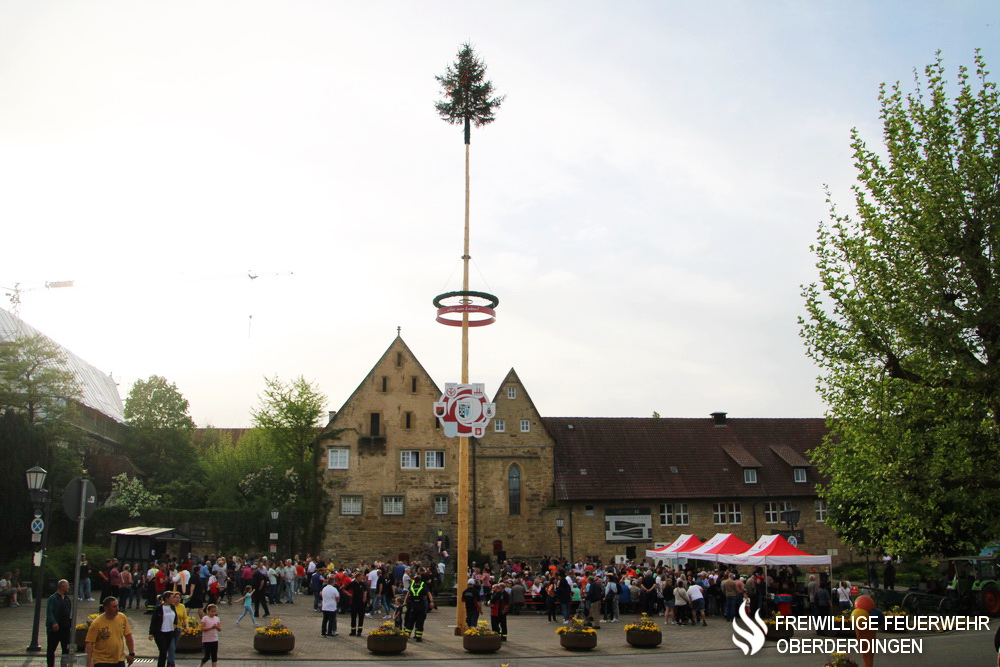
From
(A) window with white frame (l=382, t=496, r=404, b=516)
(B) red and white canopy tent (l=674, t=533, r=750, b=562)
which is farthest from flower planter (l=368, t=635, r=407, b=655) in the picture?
(A) window with white frame (l=382, t=496, r=404, b=516)

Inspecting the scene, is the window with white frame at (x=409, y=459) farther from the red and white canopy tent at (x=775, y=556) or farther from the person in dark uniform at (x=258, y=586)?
the red and white canopy tent at (x=775, y=556)

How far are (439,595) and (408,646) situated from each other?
11639mm

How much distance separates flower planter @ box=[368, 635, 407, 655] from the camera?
63.4ft

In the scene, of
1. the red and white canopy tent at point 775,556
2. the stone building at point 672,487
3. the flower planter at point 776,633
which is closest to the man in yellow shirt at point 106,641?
the flower planter at point 776,633

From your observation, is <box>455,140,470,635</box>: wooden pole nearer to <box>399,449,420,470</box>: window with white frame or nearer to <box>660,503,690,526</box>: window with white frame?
<box>399,449,420,470</box>: window with white frame

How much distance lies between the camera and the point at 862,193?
21.3m

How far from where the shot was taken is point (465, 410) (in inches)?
882

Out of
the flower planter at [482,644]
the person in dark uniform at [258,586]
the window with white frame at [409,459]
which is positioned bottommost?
the flower planter at [482,644]

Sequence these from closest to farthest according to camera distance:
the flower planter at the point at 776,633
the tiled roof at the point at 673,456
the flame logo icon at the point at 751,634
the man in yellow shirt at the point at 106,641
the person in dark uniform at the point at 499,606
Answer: the man in yellow shirt at the point at 106,641
the flame logo icon at the point at 751,634
the person in dark uniform at the point at 499,606
the flower planter at the point at 776,633
the tiled roof at the point at 673,456

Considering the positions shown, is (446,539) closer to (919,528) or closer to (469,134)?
(469,134)

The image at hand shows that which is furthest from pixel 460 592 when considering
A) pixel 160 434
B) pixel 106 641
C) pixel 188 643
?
pixel 160 434

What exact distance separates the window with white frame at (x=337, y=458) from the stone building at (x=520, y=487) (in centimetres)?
6

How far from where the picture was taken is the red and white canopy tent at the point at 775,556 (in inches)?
1101

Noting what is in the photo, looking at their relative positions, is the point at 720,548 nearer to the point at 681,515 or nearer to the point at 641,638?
the point at 641,638
